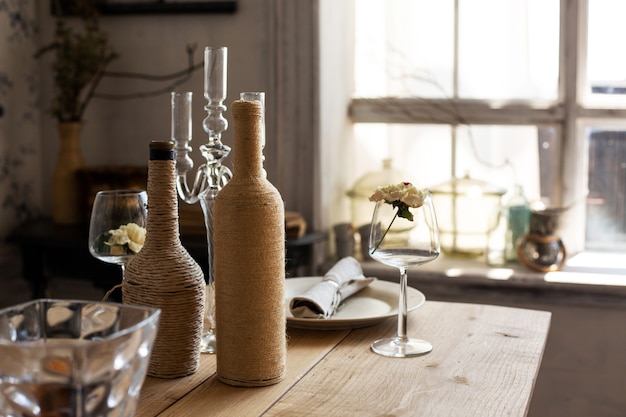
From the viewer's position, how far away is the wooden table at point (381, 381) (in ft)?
3.72

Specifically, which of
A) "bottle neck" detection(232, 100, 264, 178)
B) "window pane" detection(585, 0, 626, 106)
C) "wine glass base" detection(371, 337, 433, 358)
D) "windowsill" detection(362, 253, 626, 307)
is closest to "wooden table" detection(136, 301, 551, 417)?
"wine glass base" detection(371, 337, 433, 358)

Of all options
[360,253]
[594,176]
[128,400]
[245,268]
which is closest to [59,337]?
[128,400]

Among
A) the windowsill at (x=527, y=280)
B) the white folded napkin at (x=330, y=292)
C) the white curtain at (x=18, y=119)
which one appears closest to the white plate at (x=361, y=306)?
the white folded napkin at (x=330, y=292)

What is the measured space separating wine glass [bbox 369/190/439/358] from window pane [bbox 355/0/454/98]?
1.32m

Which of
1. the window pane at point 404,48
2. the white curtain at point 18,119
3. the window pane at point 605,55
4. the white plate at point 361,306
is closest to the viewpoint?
the white plate at point 361,306

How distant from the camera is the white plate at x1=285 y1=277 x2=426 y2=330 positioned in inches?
58.6

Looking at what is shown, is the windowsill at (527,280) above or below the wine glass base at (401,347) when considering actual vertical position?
below

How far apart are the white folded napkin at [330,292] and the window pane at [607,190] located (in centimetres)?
107

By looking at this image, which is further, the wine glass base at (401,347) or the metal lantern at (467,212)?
the metal lantern at (467,212)

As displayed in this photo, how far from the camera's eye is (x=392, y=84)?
2.68m

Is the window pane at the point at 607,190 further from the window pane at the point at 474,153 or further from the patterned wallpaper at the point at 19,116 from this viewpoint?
the patterned wallpaper at the point at 19,116

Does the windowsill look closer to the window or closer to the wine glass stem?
the window

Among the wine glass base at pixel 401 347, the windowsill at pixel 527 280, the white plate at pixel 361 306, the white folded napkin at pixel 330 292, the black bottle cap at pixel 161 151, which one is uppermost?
the black bottle cap at pixel 161 151

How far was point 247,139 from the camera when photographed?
1192mm
